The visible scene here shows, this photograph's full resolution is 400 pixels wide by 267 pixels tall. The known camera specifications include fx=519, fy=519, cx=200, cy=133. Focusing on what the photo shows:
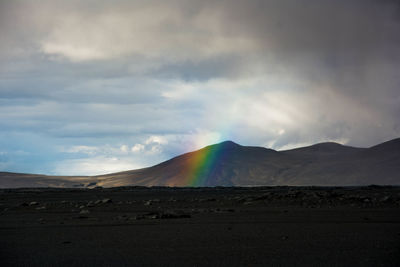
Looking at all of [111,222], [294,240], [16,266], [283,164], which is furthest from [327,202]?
[283,164]

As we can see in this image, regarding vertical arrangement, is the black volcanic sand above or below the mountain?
below

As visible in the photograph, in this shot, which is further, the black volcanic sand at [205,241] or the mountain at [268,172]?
the mountain at [268,172]

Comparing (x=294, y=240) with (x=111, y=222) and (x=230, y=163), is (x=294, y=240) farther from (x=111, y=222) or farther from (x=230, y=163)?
(x=230, y=163)

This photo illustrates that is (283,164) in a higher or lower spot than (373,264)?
higher

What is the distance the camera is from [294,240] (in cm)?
1446

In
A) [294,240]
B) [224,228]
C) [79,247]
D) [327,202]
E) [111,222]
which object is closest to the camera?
[79,247]

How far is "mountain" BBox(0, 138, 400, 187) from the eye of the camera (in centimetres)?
15508

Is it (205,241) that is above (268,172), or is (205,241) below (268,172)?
below

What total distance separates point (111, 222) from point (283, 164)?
163193 mm

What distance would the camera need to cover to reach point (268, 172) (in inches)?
6757

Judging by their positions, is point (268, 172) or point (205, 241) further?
point (268, 172)

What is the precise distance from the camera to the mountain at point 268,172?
509ft

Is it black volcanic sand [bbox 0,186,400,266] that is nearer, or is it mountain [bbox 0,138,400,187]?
black volcanic sand [bbox 0,186,400,266]

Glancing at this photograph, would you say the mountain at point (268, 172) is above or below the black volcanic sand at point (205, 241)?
above
